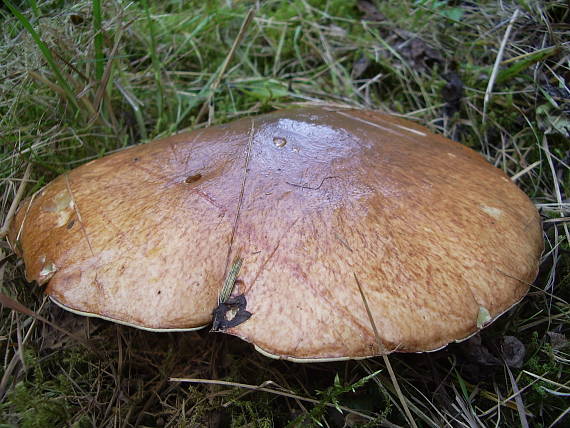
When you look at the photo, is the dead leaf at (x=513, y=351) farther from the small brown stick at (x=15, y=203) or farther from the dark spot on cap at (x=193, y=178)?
the small brown stick at (x=15, y=203)

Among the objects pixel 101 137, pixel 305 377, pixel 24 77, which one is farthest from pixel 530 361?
pixel 24 77

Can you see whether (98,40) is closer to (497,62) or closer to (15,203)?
(15,203)

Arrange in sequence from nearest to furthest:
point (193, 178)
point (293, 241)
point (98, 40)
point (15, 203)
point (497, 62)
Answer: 1. point (293, 241)
2. point (193, 178)
3. point (15, 203)
4. point (98, 40)
5. point (497, 62)

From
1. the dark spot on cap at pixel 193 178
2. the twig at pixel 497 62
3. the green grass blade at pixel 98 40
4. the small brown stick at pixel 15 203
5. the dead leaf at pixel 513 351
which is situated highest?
the green grass blade at pixel 98 40

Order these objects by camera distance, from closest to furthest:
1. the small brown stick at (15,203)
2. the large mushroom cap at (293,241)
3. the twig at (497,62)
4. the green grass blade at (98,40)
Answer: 1. the large mushroom cap at (293,241)
2. the small brown stick at (15,203)
3. the green grass blade at (98,40)
4. the twig at (497,62)

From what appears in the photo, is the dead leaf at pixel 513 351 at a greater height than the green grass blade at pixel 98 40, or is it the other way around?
the green grass blade at pixel 98 40

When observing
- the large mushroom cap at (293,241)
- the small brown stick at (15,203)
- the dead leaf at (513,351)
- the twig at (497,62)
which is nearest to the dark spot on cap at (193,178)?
the large mushroom cap at (293,241)

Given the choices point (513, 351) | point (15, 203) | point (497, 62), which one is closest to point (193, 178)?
point (15, 203)
